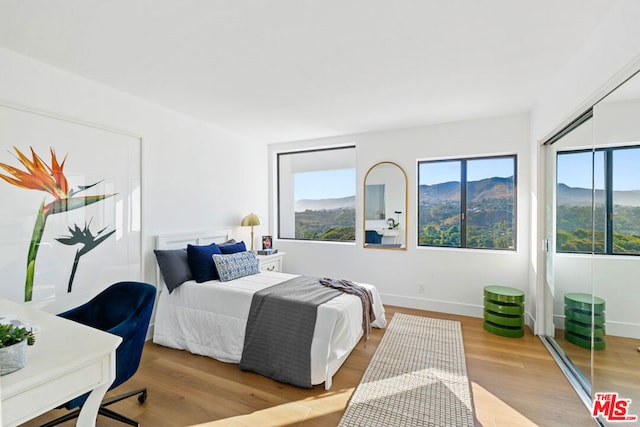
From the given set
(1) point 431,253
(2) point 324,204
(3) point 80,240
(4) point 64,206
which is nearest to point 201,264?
(3) point 80,240

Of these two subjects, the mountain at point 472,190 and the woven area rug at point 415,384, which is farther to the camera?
the mountain at point 472,190

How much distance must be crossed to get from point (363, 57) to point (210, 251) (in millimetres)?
2518

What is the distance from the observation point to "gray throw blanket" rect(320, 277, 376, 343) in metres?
2.91

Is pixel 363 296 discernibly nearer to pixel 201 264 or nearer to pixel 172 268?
pixel 201 264

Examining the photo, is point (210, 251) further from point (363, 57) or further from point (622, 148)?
point (622, 148)

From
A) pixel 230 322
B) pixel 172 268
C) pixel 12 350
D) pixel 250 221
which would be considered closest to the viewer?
pixel 12 350

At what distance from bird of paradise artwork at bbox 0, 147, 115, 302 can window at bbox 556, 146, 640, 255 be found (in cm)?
415

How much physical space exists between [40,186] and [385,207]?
382 cm

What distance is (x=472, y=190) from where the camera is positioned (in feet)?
13.4

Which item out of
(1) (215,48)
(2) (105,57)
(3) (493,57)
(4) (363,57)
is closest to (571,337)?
(3) (493,57)

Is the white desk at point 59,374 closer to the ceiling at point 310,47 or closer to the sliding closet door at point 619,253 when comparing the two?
the ceiling at point 310,47

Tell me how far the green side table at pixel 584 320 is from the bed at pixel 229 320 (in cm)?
174

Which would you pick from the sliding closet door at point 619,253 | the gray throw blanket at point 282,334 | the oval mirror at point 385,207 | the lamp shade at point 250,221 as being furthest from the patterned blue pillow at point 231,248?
the sliding closet door at point 619,253

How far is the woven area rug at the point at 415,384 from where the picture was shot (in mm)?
2033
